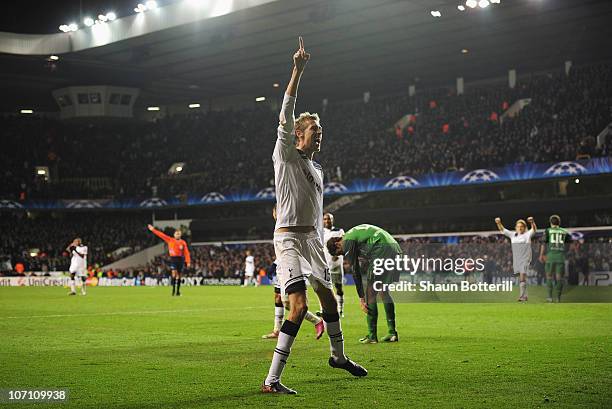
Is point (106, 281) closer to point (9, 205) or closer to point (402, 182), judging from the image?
point (9, 205)

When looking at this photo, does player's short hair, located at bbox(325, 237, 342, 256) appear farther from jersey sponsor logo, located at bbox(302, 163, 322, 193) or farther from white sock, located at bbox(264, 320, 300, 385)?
white sock, located at bbox(264, 320, 300, 385)

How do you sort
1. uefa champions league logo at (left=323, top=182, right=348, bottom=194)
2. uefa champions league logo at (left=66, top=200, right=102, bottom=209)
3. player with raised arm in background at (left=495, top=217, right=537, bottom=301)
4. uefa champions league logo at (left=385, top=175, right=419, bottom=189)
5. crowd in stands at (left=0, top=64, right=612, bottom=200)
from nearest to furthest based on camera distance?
player with raised arm in background at (left=495, top=217, right=537, bottom=301) < crowd in stands at (left=0, top=64, right=612, bottom=200) < uefa champions league logo at (left=385, top=175, right=419, bottom=189) < uefa champions league logo at (left=323, top=182, right=348, bottom=194) < uefa champions league logo at (left=66, top=200, right=102, bottom=209)

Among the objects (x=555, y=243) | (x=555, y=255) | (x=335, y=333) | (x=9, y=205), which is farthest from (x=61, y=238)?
(x=335, y=333)

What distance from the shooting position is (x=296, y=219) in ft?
27.6

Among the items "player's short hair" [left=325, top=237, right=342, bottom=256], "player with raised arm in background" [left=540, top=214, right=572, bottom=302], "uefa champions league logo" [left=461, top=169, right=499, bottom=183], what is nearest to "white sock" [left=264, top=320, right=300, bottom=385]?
"player's short hair" [left=325, top=237, right=342, bottom=256]

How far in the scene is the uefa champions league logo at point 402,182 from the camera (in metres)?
52.0

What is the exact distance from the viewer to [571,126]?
47.2 meters

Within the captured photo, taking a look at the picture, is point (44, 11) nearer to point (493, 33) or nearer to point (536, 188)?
point (493, 33)

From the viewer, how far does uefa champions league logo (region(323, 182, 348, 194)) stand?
55875 mm

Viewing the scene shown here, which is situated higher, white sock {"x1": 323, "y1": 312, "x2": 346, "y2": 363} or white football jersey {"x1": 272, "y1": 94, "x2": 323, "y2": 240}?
white football jersey {"x1": 272, "y1": 94, "x2": 323, "y2": 240}

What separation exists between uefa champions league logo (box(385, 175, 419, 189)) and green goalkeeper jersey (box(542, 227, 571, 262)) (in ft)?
91.7

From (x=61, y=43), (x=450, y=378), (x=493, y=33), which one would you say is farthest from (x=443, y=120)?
(x=450, y=378)

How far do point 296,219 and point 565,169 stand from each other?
129 feet

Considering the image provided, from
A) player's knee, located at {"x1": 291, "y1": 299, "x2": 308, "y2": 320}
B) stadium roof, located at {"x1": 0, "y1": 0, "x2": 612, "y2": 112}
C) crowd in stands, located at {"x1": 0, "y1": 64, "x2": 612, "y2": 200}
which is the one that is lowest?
player's knee, located at {"x1": 291, "y1": 299, "x2": 308, "y2": 320}
